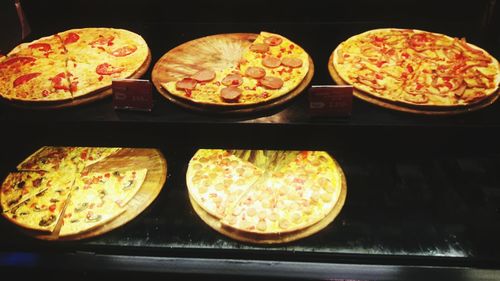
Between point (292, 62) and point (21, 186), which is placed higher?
point (292, 62)

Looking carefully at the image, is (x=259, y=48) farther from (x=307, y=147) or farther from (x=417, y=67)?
(x=417, y=67)

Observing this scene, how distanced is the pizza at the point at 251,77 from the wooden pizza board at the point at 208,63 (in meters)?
0.02

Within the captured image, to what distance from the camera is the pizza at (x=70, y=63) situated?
241cm

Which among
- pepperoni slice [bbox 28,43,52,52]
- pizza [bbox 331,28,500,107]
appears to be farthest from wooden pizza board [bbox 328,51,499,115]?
pepperoni slice [bbox 28,43,52,52]

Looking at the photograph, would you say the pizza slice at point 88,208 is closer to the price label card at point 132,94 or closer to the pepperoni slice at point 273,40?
the price label card at point 132,94

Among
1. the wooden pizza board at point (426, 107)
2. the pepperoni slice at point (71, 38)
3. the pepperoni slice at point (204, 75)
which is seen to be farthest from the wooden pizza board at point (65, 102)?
the wooden pizza board at point (426, 107)

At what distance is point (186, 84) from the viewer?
240cm

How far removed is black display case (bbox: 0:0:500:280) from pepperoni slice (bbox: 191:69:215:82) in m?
0.35

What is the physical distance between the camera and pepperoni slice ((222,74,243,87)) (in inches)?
97.1

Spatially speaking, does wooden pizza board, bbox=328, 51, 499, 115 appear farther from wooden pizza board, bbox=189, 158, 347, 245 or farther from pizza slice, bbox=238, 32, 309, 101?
wooden pizza board, bbox=189, 158, 347, 245

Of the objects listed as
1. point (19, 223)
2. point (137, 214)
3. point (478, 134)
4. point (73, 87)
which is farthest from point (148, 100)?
point (478, 134)

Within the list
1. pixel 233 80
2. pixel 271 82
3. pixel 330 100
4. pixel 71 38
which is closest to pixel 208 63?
pixel 233 80

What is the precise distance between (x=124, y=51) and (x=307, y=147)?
159cm

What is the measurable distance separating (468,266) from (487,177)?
2.94 ft
